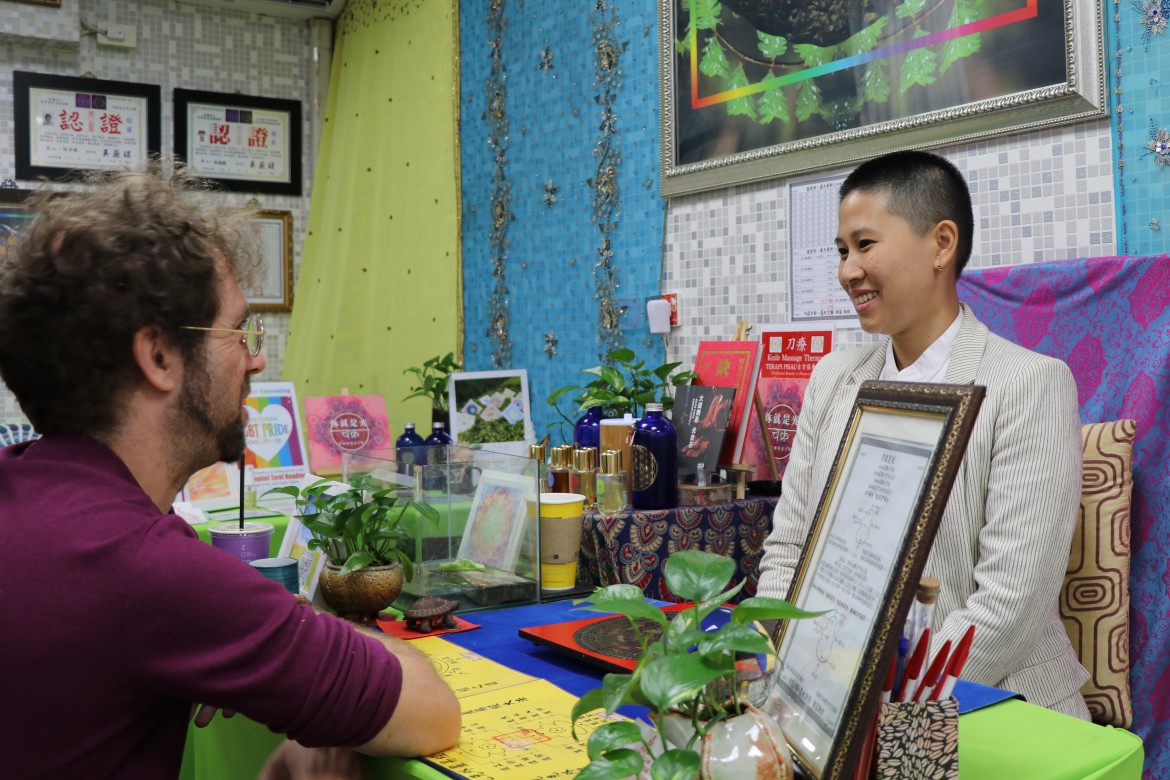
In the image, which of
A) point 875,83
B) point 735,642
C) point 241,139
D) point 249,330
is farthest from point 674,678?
point 241,139

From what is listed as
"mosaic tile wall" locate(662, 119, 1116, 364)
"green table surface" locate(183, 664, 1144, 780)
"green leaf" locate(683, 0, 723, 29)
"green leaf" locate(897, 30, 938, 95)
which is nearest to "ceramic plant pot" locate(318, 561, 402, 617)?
"green table surface" locate(183, 664, 1144, 780)

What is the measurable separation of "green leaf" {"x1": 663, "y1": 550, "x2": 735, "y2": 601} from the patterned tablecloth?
4.61 ft

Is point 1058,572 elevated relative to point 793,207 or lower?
lower

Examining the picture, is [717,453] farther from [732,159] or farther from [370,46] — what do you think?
[370,46]

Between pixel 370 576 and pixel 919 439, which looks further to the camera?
pixel 370 576

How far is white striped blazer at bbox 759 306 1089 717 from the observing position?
1.64 meters

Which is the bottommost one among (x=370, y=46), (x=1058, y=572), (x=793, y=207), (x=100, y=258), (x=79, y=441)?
(x=1058, y=572)

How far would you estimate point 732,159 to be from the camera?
312 cm

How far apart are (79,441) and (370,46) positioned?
4628mm

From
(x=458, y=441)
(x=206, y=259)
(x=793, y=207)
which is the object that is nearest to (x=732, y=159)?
(x=793, y=207)

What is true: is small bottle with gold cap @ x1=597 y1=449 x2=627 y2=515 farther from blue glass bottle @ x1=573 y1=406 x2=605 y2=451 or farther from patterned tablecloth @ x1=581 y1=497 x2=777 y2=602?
blue glass bottle @ x1=573 y1=406 x2=605 y2=451

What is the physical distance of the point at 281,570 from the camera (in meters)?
1.69

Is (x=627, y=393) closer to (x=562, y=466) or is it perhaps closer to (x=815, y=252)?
(x=562, y=466)

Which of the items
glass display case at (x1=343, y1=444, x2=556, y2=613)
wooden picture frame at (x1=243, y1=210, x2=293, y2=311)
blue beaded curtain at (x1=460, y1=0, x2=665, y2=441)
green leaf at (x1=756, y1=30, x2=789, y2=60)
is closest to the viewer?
glass display case at (x1=343, y1=444, x2=556, y2=613)
